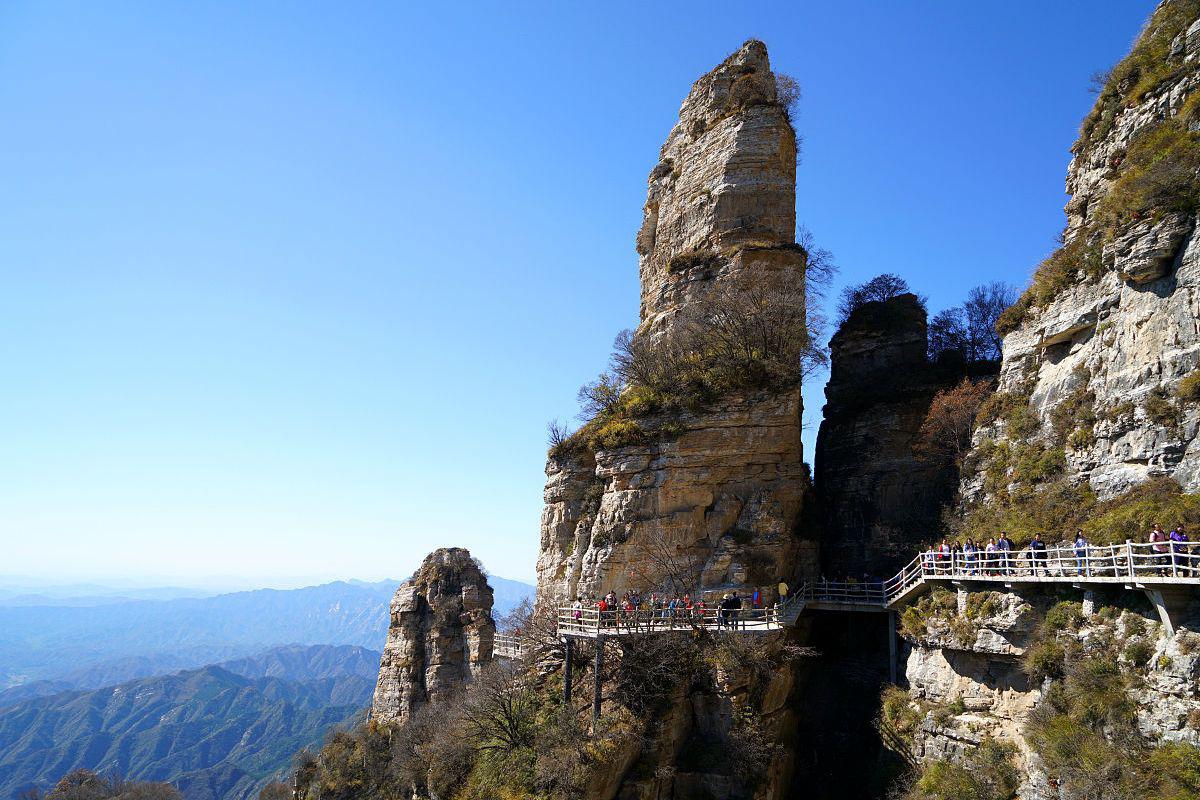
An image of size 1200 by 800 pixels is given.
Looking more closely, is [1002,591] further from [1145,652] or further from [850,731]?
[850,731]

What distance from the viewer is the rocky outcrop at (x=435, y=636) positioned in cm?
4431

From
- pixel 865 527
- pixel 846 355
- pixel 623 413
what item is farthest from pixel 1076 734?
pixel 846 355

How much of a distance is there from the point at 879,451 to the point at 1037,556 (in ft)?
43.2

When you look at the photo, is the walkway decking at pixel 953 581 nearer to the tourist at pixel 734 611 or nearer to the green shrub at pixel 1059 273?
the tourist at pixel 734 611

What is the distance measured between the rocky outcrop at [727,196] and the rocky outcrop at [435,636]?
70.1 feet

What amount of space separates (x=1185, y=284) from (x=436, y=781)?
30.2 meters

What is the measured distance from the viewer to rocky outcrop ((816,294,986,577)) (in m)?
31.9

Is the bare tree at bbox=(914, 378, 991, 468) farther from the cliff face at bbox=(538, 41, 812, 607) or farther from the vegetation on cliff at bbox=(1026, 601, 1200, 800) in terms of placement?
the vegetation on cliff at bbox=(1026, 601, 1200, 800)

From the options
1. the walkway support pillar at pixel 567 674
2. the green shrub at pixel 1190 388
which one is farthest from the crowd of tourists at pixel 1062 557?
the walkway support pillar at pixel 567 674

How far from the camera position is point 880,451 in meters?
34.6

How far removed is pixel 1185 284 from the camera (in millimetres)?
19719

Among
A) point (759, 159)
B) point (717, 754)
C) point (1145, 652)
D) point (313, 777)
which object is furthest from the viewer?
point (313, 777)

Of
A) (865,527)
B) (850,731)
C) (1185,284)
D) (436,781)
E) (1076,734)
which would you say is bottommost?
(436,781)

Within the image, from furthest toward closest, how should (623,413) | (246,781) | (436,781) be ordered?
(246,781) → (623,413) → (436,781)
